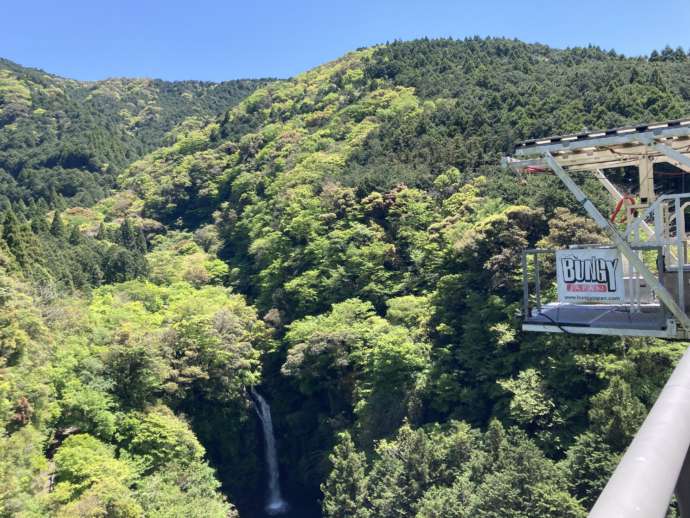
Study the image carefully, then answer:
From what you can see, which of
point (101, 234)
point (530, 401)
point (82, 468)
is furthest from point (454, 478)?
point (101, 234)

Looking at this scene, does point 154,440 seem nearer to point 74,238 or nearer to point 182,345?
point 182,345

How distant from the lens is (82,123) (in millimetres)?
77125

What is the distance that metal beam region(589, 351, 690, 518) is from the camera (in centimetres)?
94

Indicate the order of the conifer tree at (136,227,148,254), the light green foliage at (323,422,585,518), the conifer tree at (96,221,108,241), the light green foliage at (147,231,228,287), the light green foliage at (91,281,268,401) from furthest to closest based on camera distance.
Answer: the conifer tree at (136,227,148,254) < the conifer tree at (96,221,108,241) < the light green foliage at (147,231,228,287) < the light green foliage at (91,281,268,401) < the light green foliage at (323,422,585,518)

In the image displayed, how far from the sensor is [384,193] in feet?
98.6

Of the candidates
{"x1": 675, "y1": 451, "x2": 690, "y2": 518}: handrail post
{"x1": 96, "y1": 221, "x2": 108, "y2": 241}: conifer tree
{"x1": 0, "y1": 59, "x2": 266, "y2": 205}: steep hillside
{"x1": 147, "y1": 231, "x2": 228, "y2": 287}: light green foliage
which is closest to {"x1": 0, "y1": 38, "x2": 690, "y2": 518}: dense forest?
{"x1": 147, "y1": 231, "x2": 228, "y2": 287}: light green foliage

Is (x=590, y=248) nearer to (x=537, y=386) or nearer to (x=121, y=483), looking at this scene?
(x=537, y=386)

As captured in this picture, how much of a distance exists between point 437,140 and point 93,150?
50.0m

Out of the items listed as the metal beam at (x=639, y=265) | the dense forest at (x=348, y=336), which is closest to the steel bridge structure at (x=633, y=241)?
the metal beam at (x=639, y=265)

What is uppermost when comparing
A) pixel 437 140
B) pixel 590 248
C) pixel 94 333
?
pixel 437 140

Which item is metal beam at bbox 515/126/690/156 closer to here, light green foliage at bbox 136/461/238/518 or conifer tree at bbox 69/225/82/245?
light green foliage at bbox 136/461/238/518

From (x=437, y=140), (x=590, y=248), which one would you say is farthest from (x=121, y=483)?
(x=437, y=140)

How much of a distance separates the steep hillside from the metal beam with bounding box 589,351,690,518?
5900 centimetres

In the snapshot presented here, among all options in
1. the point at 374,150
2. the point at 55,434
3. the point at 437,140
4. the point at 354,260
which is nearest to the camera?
the point at 55,434
